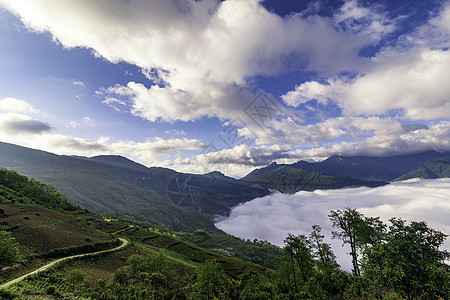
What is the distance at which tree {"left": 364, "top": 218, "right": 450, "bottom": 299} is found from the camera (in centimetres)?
2088

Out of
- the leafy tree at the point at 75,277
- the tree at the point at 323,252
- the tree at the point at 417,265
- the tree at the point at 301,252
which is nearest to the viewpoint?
the tree at the point at 417,265

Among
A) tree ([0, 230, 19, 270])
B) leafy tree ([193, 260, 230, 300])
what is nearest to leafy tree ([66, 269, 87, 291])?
tree ([0, 230, 19, 270])

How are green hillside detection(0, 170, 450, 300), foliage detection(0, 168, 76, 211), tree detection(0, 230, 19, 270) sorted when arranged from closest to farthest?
green hillside detection(0, 170, 450, 300), tree detection(0, 230, 19, 270), foliage detection(0, 168, 76, 211)

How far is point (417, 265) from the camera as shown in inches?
882

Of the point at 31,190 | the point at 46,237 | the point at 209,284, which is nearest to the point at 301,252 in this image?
the point at 209,284

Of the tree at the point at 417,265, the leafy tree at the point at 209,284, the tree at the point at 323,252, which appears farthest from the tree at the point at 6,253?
the tree at the point at 323,252

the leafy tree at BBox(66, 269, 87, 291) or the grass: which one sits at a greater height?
the leafy tree at BBox(66, 269, 87, 291)

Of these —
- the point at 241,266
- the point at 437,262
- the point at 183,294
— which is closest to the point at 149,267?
the point at 183,294

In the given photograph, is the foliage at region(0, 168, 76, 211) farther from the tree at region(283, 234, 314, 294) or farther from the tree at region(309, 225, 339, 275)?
the tree at region(309, 225, 339, 275)

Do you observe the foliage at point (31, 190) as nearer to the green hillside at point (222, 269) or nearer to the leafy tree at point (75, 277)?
the green hillside at point (222, 269)

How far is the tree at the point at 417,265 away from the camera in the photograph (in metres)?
20.9

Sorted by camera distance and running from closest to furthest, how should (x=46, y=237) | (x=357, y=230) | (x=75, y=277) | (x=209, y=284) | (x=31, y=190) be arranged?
(x=209, y=284)
(x=75, y=277)
(x=357, y=230)
(x=46, y=237)
(x=31, y=190)

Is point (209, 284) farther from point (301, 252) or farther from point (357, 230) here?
point (357, 230)

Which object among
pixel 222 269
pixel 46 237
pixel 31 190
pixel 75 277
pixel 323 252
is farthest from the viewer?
pixel 31 190
